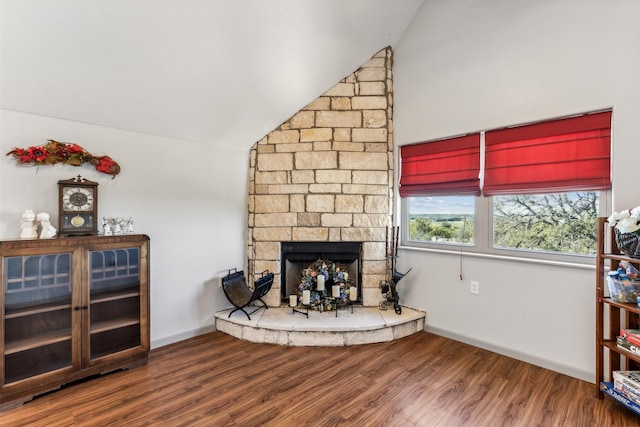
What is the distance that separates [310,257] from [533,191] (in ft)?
7.41

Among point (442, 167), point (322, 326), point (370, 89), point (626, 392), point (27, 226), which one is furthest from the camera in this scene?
point (370, 89)

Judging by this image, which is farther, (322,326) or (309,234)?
(309,234)

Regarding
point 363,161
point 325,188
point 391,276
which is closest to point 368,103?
point 363,161

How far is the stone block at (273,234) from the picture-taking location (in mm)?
3377

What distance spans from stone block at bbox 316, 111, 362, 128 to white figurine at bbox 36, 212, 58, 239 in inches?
99.3

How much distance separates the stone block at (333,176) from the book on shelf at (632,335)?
96.2 inches

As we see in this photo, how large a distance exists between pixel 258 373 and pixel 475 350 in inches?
77.2

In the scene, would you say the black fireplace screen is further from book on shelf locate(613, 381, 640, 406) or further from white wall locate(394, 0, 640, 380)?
book on shelf locate(613, 381, 640, 406)

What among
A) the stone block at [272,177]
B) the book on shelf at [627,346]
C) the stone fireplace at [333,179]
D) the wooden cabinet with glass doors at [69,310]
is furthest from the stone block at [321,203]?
the book on shelf at [627,346]

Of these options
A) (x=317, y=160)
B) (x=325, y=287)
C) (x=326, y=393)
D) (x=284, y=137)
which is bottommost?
(x=326, y=393)

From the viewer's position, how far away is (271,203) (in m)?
3.41

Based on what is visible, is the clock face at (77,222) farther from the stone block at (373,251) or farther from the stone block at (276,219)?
the stone block at (373,251)

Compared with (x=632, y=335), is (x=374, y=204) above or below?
above

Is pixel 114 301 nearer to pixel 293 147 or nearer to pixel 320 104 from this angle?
pixel 293 147
